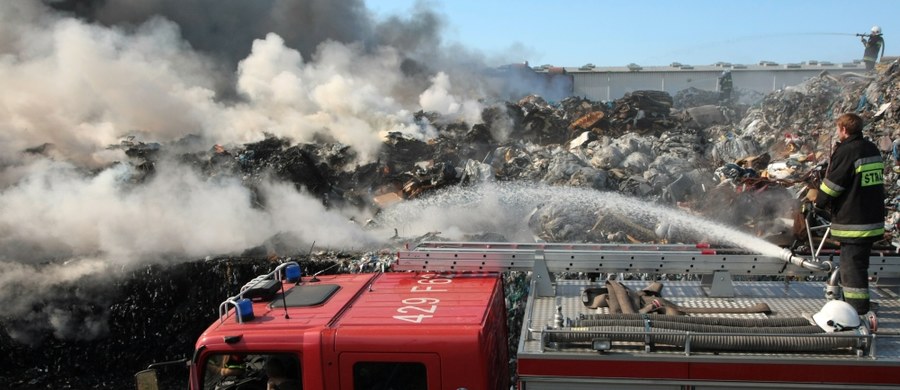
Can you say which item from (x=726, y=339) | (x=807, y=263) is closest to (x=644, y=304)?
(x=726, y=339)

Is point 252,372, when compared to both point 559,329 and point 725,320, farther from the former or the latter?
point 725,320

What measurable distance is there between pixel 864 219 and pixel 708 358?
1.27m

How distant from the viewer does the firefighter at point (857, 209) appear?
10.5 ft

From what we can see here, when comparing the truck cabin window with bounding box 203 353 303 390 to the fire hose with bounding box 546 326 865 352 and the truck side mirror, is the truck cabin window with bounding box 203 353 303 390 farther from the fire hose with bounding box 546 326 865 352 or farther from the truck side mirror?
the fire hose with bounding box 546 326 865 352

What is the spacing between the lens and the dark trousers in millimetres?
3178

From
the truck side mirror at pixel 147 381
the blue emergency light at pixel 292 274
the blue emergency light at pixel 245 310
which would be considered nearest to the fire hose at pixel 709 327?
the blue emergency light at pixel 245 310

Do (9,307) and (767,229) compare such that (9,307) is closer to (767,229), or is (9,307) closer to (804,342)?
(804,342)

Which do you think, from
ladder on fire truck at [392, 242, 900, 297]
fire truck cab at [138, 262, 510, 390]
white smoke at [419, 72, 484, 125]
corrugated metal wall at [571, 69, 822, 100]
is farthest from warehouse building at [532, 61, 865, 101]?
fire truck cab at [138, 262, 510, 390]

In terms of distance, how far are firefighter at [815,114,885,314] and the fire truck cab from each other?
5.89 feet

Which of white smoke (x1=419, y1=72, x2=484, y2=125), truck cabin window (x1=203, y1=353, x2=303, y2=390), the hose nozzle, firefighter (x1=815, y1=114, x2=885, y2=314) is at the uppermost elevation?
white smoke (x1=419, y1=72, x2=484, y2=125)

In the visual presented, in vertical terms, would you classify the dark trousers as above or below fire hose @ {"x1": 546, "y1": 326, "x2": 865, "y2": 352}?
above

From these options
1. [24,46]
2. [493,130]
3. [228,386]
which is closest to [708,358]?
[228,386]

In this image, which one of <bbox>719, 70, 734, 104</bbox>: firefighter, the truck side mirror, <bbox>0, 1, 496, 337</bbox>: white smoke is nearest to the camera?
the truck side mirror

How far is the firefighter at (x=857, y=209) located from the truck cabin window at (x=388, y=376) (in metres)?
2.18
